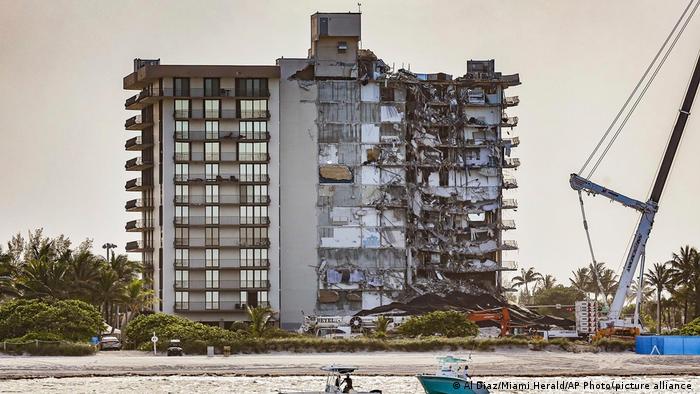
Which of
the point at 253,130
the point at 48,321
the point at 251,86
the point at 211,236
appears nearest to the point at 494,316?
the point at 211,236

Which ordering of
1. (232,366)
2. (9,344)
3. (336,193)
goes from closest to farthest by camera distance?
(232,366) → (9,344) → (336,193)

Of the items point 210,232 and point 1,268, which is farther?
point 210,232

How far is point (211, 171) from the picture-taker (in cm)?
19088

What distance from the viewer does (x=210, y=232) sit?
19038 cm

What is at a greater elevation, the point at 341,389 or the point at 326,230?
the point at 326,230

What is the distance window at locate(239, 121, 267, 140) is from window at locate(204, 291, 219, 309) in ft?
58.5

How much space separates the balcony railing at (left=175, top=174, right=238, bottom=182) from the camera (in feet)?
624

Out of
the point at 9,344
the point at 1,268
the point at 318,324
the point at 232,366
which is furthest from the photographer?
the point at 318,324

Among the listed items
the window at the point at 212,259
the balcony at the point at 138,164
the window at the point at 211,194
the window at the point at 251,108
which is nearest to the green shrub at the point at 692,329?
the window at the point at 212,259

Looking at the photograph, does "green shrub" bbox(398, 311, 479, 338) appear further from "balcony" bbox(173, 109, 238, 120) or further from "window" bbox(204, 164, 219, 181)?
"balcony" bbox(173, 109, 238, 120)

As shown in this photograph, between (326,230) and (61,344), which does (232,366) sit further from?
(326,230)

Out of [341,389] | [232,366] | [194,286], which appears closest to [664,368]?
[232,366]

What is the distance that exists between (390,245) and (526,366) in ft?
226

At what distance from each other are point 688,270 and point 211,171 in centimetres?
5374
